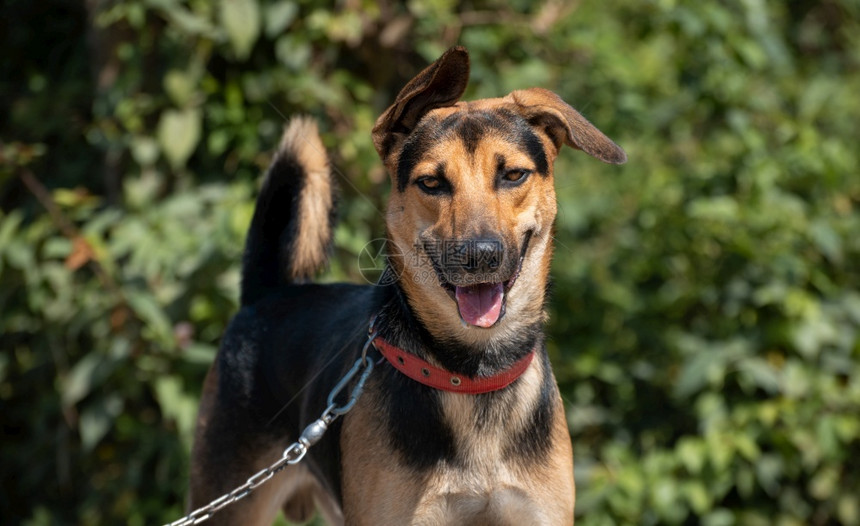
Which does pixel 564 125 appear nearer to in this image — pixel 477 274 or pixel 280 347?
pixel 477 274

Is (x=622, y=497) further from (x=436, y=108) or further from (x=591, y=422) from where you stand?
(x=436, y=108)

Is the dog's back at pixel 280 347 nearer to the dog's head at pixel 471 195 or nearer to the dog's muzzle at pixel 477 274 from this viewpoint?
the dog's head at pixel 471 195

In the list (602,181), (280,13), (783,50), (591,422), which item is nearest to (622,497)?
(591,422)

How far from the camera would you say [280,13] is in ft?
16.6

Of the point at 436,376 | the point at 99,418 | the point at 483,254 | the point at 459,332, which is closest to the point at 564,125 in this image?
the point at 483,254

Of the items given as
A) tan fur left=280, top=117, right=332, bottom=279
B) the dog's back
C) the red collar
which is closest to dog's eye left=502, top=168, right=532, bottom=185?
the red collar

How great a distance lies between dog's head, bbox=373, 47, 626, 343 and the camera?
2732 millimetres

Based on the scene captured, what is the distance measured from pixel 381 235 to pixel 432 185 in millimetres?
2439

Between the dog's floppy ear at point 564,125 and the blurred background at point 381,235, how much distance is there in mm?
1989

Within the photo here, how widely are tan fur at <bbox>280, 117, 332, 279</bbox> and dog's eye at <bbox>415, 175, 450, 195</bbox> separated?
2.67 feet

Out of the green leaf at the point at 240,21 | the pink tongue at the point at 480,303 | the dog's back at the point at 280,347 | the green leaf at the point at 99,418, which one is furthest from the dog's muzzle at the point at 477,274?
the green leaf at the point at 99,418

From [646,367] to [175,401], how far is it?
99.0 inches

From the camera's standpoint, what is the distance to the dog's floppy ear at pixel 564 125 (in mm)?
2816

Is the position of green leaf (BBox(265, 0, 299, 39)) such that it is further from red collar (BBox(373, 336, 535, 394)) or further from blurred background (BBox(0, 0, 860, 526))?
red collar (BBox(373, 336, 535, 394))
